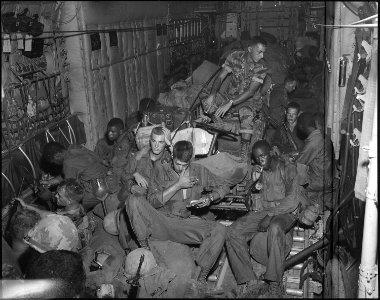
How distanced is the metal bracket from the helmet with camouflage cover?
1773mm

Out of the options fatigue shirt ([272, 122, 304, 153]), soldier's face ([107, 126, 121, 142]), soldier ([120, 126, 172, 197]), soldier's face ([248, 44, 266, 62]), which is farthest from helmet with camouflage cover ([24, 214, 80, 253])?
soldier's face ([248, 44, 266, 62])

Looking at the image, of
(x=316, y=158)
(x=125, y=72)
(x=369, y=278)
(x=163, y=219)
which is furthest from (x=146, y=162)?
(x=125, y=72)

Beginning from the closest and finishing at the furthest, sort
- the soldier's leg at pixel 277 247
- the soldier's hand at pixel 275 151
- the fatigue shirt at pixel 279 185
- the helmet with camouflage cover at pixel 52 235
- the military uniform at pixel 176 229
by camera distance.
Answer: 1. the helmet with camouflage cover at pixel 52 235
2. the military uniform at pixel 176 229
3. the soldier's leg at pixel 277 247
4. the fatigue shirt at pixel 279 185
5. the soldier's hand at pixel 275 151

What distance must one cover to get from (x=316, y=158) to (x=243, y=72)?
81.3 inches

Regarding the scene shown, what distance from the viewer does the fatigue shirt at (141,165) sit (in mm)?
3902

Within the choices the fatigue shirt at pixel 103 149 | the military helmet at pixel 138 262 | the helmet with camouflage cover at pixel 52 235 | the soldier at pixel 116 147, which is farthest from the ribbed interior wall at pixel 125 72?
the military helmet at pixel 138 262

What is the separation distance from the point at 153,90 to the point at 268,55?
2010 mm

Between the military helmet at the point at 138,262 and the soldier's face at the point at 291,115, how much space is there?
246 cm

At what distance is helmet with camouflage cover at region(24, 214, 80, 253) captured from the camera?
2637 millimetres

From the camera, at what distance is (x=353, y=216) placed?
258 cm

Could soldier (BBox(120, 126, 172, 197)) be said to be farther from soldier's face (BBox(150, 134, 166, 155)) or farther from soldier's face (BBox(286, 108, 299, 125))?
soldier's face (BBox(286, 108, 299, 125))

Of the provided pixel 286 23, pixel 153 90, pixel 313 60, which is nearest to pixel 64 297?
pixel 313 60

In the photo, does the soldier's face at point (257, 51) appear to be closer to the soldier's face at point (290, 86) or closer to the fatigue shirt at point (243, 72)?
the fatigue shirt at point (243, 72)

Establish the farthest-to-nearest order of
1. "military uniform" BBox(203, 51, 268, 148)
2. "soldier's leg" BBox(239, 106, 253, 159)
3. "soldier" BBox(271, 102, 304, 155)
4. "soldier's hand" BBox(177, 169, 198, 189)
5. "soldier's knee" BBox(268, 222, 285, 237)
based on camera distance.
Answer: "military uniform" BBox(203, 51, 268, 148) < "soldier's leg" BBox(239, 106, 253, 159) < "soldier" BBox(271, 102, 304, 155) < "soldier's hand" BBox(177, 169, 198, 189) < "soldier's knee" BBox(268, 222, 285, 237)
